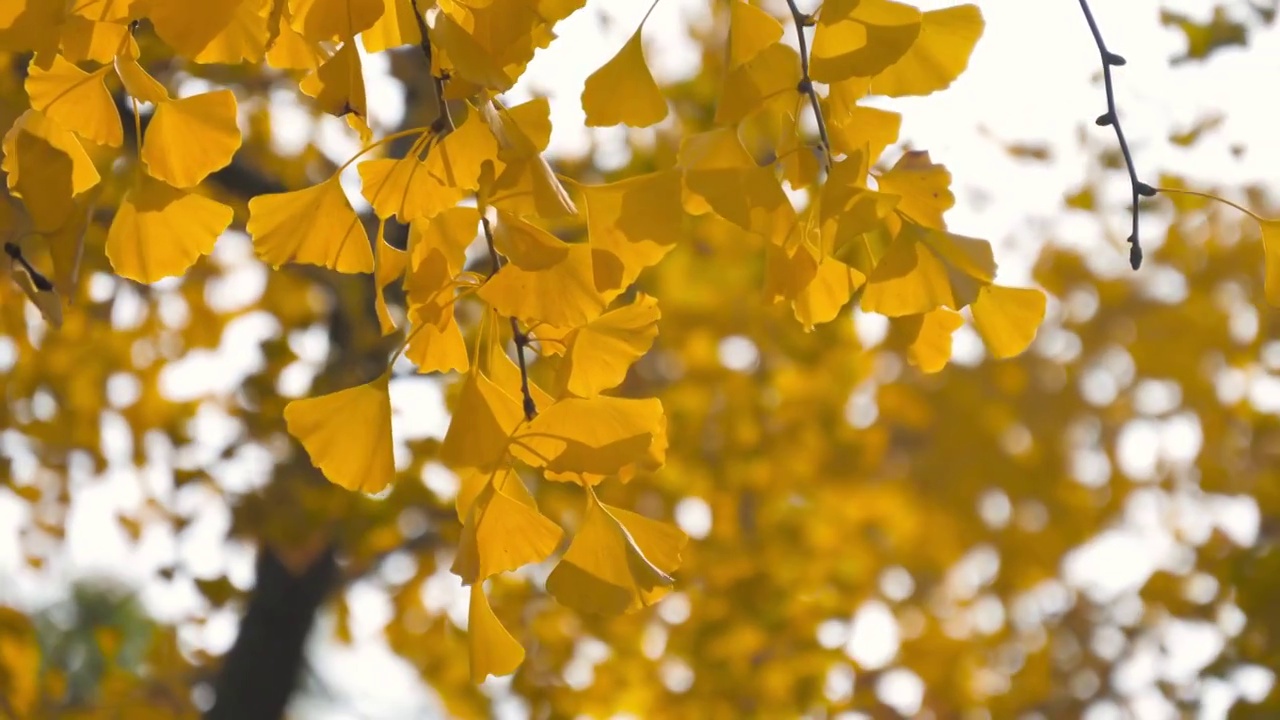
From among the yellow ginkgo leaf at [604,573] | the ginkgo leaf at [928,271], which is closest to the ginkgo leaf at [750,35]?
the ginkgo leaf at [928,271]

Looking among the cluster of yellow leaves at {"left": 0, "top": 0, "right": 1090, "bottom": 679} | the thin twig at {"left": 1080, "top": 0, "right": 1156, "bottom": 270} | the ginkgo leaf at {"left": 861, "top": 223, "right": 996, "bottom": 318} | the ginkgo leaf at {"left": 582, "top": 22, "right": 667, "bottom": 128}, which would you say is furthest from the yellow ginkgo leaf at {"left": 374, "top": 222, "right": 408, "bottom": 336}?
the thin twig at {"left": 1080, "top": 0, "right": 1156, "bottom": 270}

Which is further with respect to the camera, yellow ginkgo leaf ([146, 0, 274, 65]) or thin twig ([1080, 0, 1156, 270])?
thin twig ([1080, 0, 1156, 270])

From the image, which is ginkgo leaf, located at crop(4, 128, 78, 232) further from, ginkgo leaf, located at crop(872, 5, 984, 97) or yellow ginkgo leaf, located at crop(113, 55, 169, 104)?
ginkgo leaf, located at crop(872, 5, 984, 97)

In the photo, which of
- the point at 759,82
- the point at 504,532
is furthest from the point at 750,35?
the point at 504,532

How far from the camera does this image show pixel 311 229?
1.85ft

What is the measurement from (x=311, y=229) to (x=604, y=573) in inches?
8.4

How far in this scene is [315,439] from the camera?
55 cm

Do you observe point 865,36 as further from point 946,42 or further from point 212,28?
point 212,28

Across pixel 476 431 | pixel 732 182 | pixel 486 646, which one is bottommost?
pixel 486 646

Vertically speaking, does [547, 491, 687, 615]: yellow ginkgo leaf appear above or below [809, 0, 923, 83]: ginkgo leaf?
below

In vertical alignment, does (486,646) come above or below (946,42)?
below

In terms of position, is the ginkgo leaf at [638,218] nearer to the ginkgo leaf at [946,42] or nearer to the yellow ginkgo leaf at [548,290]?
the yellow ginkgo leaf at [548,290]

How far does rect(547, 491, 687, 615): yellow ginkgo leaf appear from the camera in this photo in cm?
54

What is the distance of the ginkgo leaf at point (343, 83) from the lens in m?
0.49
